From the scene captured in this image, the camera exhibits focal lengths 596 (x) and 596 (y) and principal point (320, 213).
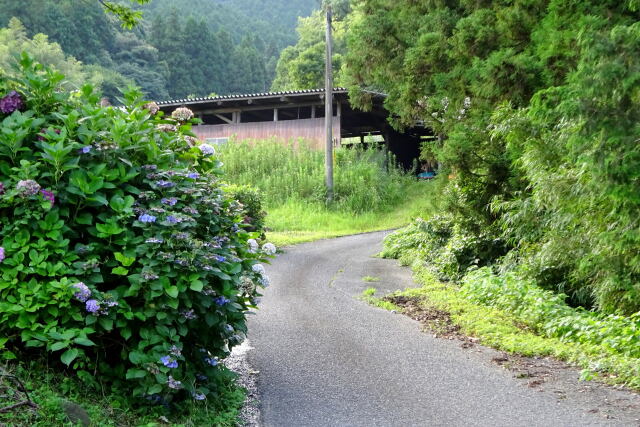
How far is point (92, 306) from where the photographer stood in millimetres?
3516

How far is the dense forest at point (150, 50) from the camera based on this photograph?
177 ft

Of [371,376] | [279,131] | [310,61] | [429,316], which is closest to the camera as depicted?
[371,376]

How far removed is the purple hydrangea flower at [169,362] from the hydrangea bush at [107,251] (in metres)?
0.01

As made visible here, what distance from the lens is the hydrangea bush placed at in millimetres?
3562

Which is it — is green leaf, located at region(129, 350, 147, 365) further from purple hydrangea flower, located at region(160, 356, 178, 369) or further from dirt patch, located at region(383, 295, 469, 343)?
dirt patch, located at region(383, 295, 469, 343)

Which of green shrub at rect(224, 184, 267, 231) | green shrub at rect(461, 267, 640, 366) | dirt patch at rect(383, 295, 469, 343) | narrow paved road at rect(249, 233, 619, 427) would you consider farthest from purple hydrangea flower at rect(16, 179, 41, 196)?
green shrub at rect(224, 184, 267, 231)

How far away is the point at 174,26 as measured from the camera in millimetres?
61375

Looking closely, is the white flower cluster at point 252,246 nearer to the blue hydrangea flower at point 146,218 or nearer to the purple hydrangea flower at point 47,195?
the blue hydrangea flower at point 146,218

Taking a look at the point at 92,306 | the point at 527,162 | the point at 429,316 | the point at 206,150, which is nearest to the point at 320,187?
the point at 527,162

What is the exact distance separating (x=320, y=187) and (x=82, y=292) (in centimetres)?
2023

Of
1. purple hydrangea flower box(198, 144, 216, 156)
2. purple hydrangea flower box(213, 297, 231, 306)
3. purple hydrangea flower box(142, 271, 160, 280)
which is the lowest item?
Result: purple hydrangea flower box(213, 297, 231, 306)

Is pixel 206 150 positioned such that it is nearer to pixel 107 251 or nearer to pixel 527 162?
pixel 107 251

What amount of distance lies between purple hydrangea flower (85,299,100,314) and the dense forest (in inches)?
1775

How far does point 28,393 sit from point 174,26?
206ft
